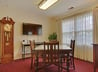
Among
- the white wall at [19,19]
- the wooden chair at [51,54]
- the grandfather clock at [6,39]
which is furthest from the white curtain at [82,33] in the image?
the grandfather clock at [6,39]

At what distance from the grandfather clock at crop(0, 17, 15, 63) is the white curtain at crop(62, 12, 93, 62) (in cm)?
291

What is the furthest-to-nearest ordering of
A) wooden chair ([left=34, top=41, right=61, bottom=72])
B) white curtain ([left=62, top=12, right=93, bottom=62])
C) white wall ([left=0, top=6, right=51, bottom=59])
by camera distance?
1. white wall ([left=0, top=6, right=51, bottom=59])
2. white curtain ([left=62, top=12, right=93, bottom=62])
3. wooden chair ([left=34, top=41, right=61, bottom=72])

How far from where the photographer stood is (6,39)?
15.3ft

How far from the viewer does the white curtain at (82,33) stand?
4461 mm

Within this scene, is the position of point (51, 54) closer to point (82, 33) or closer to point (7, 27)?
point (82, 33)

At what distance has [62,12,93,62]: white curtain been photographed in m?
4.46

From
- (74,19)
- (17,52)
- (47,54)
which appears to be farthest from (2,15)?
(74,19)

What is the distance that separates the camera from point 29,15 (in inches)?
225

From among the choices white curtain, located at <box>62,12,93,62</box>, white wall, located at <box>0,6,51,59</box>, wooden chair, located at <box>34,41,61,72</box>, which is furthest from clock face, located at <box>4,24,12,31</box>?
white curtain, located at <box>62,12,93,62</box>

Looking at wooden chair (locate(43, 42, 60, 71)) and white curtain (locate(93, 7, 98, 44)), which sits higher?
white curtain (locate(93, 7, 98, 44))

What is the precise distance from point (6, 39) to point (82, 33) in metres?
3.42

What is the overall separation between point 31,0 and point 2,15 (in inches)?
60.6

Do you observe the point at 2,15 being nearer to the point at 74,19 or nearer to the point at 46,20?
the point at 46,20

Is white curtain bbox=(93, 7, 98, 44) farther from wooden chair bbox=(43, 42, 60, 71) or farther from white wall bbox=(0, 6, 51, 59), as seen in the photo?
white wall bbox=(0, 6, 51, 59)
